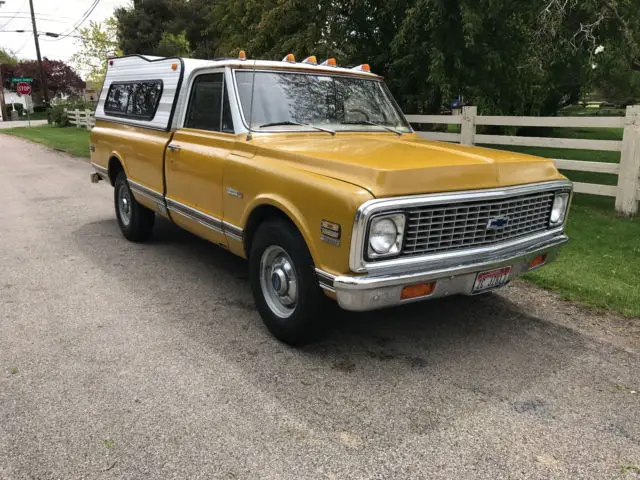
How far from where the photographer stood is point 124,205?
6801 millimetres

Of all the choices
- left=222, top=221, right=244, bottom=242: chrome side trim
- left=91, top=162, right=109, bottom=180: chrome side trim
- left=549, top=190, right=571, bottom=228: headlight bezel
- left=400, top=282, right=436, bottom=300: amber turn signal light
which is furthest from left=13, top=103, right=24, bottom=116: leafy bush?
left=400, top=282, right=436, bottom=300: amber turn signal light

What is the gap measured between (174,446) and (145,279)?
280cm

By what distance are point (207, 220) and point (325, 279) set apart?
176 cm

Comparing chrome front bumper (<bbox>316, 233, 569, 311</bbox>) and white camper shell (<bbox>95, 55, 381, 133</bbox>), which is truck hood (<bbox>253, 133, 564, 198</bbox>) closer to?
chrome front bumper (<bbox>316, 233, 569, 311</bbox>)

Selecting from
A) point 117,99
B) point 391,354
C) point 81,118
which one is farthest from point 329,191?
point 81,118

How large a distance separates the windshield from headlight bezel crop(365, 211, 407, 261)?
5.16 feet

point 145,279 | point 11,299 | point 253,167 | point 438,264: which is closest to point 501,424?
point 438,264

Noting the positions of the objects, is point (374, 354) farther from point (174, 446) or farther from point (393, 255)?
point (174, 446)

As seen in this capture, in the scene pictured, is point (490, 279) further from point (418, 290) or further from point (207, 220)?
point (207, 220)

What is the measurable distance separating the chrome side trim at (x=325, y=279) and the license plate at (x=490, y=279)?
98cm

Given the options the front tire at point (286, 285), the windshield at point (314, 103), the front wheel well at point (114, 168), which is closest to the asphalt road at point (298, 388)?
the front tire at point (286, 285)

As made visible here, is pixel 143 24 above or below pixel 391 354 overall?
above

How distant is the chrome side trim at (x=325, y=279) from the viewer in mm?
3229

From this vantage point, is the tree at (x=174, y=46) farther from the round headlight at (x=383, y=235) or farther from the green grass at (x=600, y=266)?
the round headlight at (x=383, y=235)
